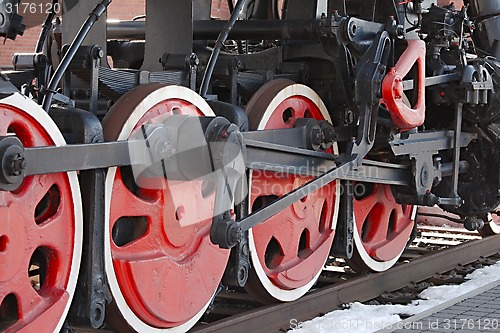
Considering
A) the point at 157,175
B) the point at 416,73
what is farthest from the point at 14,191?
the point at 416,73

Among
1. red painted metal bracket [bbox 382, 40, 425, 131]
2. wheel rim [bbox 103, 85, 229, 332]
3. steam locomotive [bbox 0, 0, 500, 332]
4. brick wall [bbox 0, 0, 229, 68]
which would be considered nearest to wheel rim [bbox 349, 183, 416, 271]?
steam locomotive [bbox 0, 0, 500, 332]

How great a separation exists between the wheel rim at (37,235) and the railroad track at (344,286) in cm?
99

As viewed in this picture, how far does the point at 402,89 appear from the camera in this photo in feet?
16.2

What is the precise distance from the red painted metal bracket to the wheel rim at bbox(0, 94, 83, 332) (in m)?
2.09

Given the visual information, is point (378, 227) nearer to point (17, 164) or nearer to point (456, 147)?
point (456, 147)

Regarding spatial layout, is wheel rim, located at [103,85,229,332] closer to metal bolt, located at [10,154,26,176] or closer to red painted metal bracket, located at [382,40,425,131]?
metal bolt, located at [10,154,26,176]

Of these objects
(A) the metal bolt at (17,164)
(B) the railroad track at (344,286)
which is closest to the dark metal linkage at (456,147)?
(B) the railroad track at (344,286)

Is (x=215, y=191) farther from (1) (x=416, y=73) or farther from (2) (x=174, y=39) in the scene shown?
(1) (x=416, y=73)

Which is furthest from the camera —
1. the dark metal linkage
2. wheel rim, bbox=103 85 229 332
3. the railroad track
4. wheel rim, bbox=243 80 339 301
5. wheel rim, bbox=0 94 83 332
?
the dark metal linkage

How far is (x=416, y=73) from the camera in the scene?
5.29 m

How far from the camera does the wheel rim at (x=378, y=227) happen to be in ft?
18.6

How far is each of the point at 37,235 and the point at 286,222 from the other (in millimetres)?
1934

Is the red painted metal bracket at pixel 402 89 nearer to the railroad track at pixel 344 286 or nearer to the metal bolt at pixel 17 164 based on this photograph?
the railroad track at pixel 344 286

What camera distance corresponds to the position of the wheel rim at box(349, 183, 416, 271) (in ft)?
18.6
